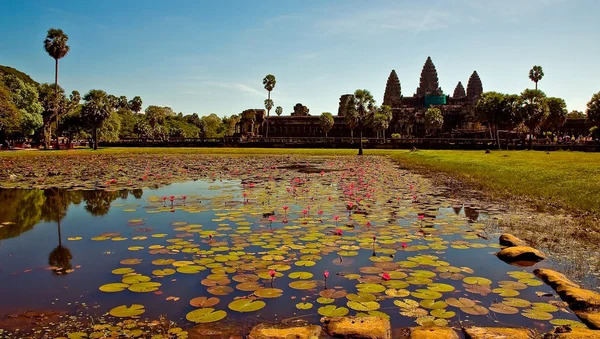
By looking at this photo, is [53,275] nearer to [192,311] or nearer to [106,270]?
[106,270]

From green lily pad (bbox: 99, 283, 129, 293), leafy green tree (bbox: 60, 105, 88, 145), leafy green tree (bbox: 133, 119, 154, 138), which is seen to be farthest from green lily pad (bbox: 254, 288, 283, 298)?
leafy green tree (bbox: 133, 119, 154, 138)

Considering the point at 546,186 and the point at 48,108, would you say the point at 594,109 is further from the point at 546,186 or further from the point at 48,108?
the point at 48,108

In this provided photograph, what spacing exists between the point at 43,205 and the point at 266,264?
8110 mm

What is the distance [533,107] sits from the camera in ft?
161

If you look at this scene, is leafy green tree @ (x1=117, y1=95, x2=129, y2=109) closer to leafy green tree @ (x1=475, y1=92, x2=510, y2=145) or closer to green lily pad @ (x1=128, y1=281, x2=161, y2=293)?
leafy green tree @ (x1=475, y1=92, x2=510, y2=145)

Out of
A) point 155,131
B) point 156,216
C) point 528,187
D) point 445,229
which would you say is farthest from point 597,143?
point 155,131

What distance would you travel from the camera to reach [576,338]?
368 cm

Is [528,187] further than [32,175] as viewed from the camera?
No

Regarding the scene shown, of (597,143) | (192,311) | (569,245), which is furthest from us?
(597,143)

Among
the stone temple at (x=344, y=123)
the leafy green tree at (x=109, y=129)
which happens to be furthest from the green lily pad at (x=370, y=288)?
the stone temple at (x=344, y=123)

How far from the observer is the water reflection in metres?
8.90

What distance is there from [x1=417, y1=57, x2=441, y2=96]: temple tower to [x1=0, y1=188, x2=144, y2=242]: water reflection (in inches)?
3992

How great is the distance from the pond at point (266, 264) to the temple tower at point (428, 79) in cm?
10210

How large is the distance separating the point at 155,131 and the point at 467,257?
95247mm
